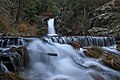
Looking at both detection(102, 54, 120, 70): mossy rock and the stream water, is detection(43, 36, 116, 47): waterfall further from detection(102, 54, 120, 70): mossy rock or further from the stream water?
detection(102, 54, 120, 70): mossy rock

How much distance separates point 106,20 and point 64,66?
42.5 feet

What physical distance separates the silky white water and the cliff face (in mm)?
8596

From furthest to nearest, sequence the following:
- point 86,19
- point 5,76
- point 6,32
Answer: point 86,19
point 6,32
point 5,76

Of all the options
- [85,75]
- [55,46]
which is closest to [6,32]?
[55,46]

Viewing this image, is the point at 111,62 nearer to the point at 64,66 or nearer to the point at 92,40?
the point at 64,66

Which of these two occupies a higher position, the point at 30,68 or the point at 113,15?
the point at 113,15

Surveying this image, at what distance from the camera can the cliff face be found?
21109 millimetres

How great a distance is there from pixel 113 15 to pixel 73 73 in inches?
551

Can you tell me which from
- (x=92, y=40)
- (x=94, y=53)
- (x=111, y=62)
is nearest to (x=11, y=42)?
(x=94, y=53)

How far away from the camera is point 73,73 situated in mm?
9594

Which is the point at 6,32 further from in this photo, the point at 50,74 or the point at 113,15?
the point at 113,15

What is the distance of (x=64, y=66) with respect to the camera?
10.5 meters

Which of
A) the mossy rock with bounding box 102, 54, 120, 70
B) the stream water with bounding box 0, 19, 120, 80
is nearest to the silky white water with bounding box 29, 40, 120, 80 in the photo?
the stream water with bounding box 0, 19, 120, 80

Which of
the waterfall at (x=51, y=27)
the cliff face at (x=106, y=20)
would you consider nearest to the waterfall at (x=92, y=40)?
the cliff face at (x=106, y=20)
